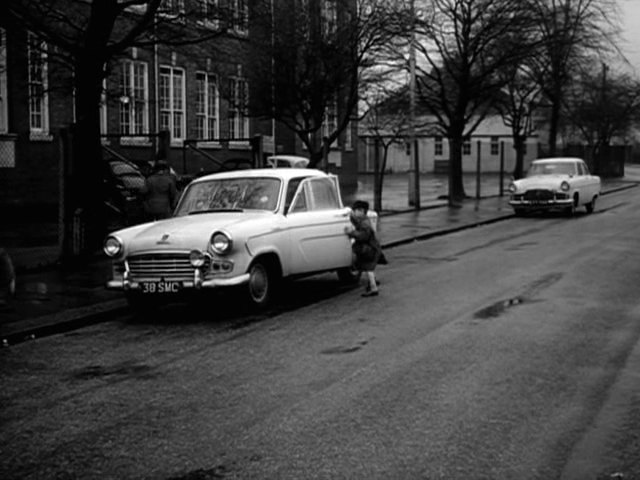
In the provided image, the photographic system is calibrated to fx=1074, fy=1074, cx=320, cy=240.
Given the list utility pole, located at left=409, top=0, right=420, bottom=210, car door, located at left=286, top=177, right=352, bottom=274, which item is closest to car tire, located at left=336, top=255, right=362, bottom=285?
car door, located at left=286, top=177, right=352, bottom=274

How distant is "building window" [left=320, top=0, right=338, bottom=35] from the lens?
25314mm

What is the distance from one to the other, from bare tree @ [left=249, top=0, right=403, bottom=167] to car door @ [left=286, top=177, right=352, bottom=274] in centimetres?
995

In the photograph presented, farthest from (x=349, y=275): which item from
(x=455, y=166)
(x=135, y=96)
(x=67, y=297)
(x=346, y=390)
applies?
(x=455, y=166)

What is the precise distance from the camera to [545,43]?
34.4m

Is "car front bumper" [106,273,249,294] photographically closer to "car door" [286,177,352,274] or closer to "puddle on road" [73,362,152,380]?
"car door" [286,177,352,274]

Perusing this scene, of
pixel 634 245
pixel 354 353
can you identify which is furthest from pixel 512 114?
pixel 354 353

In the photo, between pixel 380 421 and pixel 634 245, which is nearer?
pixel 380 421

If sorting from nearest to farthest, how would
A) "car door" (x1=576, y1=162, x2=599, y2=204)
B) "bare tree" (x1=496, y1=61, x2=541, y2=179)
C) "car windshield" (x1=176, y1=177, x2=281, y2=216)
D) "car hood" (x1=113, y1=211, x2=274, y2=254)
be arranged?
Result: "car hood" (x1=113, y1=211, x2=274, y2=254)
"car windshield" (x1=176, y1=177, x2=281, y2=216)
"car door" (x1=576, y1=162, x2=599, y2=204)
"bare tree" (x1=496, y1=61, x2=541, y2=179)

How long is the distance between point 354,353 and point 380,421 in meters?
2.54

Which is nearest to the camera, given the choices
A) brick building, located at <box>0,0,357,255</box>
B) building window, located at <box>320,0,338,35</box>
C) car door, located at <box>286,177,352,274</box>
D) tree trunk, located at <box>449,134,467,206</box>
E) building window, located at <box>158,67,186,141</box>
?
car door, located at <box>286,177,352,274</box>

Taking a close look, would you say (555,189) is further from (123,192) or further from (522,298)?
(522,298)

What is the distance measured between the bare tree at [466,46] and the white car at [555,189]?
11.9ft

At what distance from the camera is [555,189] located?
97.5ft

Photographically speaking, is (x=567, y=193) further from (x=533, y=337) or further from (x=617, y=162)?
(x=617, y=162)
